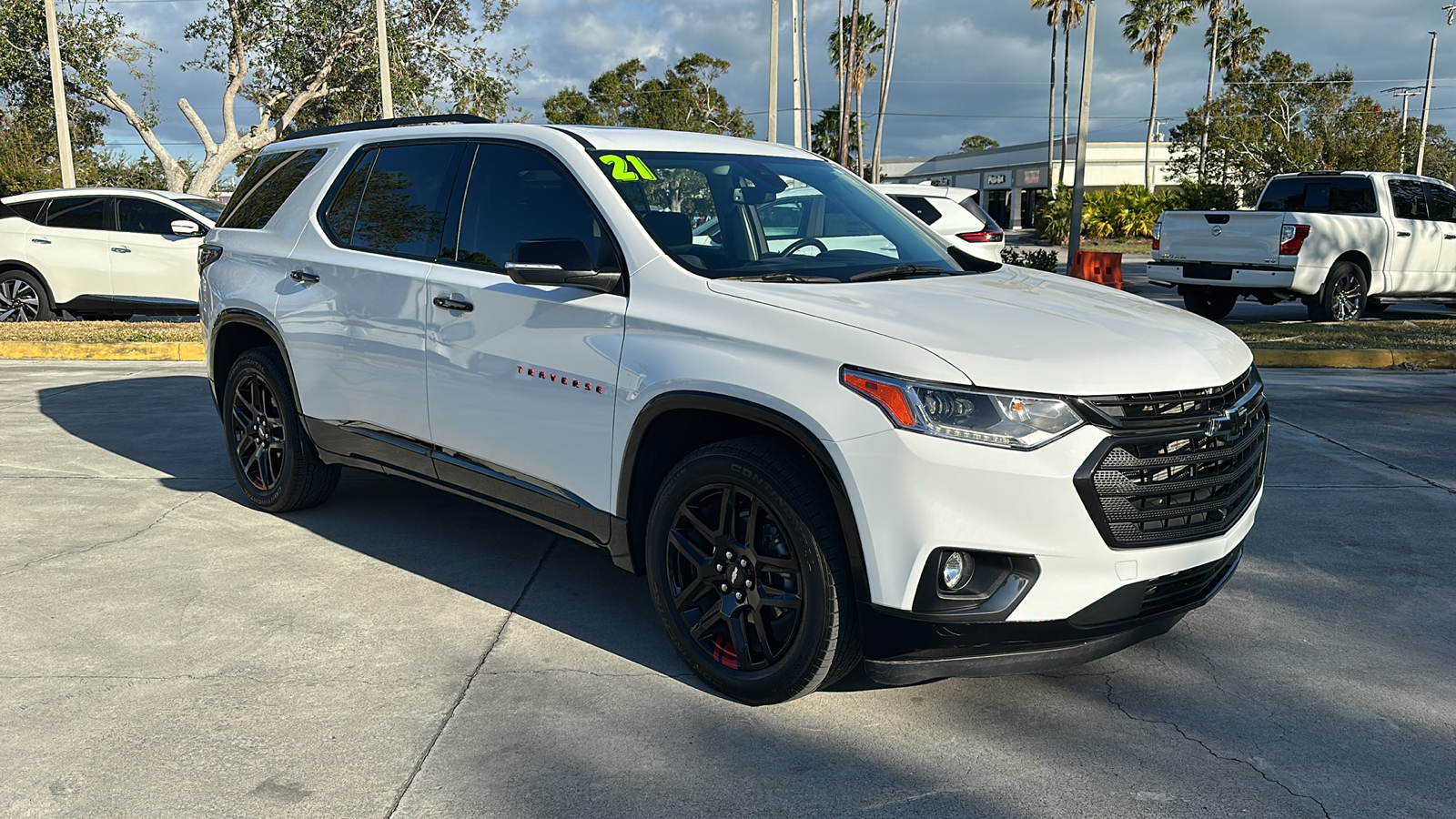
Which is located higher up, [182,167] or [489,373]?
[182,167]

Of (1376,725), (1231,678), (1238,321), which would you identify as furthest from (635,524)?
(1238,321)

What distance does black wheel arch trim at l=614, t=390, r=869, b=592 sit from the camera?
328 centimetres

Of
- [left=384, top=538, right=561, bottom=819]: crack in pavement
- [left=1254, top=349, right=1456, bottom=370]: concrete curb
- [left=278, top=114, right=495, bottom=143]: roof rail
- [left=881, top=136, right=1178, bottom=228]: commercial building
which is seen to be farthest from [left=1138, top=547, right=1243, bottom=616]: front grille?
[left=881, top=136, right=1178, bottom=228]: commercial building

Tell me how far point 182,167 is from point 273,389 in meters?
27.5

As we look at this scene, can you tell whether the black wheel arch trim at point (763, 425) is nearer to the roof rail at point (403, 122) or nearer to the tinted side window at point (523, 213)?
the tinted side window at point (523, 213)

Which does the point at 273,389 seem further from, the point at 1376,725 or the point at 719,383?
the point at 1376,725

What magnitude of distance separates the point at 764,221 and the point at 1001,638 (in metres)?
1.88

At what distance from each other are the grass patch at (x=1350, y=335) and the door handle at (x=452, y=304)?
30.5ft

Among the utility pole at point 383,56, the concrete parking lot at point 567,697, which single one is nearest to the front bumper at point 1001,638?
the concrete parking lot at point 567,697

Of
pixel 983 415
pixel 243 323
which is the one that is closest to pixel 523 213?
pixel 243 323

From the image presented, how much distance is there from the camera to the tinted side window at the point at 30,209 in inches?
512

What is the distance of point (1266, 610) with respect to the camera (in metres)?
4.57

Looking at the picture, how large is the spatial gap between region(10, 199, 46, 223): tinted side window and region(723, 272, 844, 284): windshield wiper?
39.4 ft

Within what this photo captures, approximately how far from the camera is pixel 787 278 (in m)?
3.92
